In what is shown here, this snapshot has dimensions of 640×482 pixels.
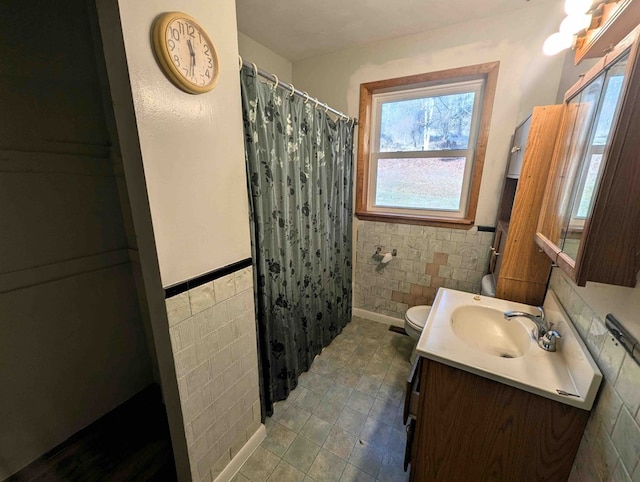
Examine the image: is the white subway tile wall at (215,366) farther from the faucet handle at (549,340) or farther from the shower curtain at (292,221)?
the faucet handle at (549,340)

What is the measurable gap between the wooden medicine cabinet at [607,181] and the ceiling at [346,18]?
1128mm

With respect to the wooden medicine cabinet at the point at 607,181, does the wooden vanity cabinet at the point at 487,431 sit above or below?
below

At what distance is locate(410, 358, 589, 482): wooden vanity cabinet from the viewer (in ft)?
2.82

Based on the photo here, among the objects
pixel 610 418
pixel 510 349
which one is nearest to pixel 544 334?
pixel 510 349

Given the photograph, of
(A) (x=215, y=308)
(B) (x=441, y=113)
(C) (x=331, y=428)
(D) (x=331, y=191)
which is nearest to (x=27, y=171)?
(A) (x=215, y=308)

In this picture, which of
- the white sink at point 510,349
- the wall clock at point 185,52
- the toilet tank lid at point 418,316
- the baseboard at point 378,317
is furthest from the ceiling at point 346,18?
the baseboard at point 378,317

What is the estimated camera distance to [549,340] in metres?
1.01

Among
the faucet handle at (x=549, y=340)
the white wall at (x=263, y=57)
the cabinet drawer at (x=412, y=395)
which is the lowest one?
the cabinet drawer at (x=412, y=395)

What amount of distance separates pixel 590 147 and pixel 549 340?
726mm

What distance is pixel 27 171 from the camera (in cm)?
114

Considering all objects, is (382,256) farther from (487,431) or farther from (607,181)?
(607,181)

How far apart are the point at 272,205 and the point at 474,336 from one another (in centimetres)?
126

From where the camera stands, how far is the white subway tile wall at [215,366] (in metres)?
0.96

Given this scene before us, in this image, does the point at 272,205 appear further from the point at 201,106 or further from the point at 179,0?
the point at 179,0
